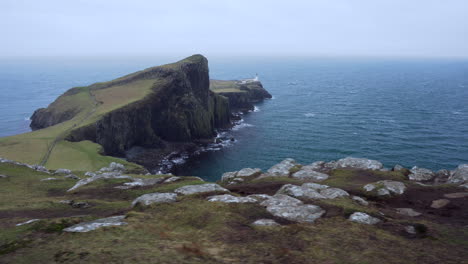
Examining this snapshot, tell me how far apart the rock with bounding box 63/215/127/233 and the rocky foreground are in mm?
63

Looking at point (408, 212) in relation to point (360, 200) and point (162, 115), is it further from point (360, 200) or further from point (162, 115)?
point (162, 115)

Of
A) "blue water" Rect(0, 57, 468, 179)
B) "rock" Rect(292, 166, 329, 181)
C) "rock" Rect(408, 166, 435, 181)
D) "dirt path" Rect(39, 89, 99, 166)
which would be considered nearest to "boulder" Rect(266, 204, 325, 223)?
"rock" Rect(292, 166, 329, 181)

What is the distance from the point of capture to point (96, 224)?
1762cm

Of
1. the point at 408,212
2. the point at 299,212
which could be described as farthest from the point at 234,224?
the point at 408,212

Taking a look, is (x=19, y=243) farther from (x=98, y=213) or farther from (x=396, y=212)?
(x=396, y=212)

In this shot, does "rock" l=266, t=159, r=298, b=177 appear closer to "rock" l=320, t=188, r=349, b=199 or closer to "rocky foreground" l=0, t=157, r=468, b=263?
"rocky foreground" l=0, t=157, r=468, b=263

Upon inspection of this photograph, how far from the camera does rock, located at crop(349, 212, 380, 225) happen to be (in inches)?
800

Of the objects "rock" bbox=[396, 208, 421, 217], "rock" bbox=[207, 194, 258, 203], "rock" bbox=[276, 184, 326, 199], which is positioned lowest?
"rock" bbox=[396, 208, 421, 217]

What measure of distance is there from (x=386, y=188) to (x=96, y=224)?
29090 mm

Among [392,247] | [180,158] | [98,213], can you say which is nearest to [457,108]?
[180,158]

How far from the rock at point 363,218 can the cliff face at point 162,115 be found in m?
87.0

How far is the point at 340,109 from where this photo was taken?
146875 millimetres

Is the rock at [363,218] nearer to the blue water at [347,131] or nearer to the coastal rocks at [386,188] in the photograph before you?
the coastal rocks at [386,188]

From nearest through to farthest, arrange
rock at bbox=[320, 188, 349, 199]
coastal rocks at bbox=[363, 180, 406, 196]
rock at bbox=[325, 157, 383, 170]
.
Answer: rock at bbox=[320, 188, 349, 199] → coastal rocks at bbox=[363, 180, 406, 196] → rock at bbox=[325, 157, 383, 170]
